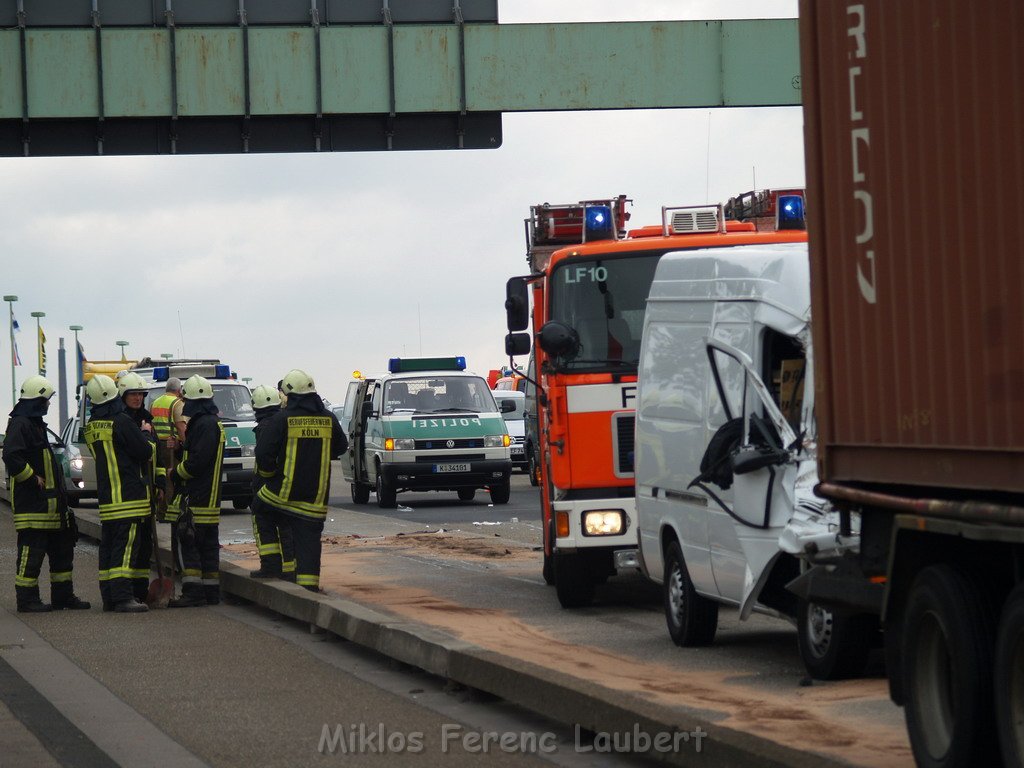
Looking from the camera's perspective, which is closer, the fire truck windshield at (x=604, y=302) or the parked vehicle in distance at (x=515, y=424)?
the fire truck windshield at (x=604, y=302)

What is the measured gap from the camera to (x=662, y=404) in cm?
1160

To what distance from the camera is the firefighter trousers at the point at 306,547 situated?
14.2 metres

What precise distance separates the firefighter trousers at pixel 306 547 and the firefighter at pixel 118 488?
1.16m

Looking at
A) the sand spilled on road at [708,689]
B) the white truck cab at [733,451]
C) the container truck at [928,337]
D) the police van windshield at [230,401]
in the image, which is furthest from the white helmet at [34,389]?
the police van windshield at [230,401]

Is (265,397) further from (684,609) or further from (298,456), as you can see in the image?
(684,609)

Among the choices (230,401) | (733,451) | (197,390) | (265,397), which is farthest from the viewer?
(230,401)

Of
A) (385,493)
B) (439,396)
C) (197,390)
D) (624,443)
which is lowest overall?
(385,493)

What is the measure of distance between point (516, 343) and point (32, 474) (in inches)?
155

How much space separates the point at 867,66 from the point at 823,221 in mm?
750

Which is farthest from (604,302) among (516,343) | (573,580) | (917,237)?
(917,237)

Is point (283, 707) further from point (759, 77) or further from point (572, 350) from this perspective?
point (759, 77)

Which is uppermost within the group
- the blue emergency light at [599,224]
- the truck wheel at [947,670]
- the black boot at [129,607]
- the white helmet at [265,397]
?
the blue emergency light at [599,224]

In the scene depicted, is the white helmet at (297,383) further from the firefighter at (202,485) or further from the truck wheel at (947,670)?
the truck wheel at (947,670)

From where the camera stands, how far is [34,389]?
1458cm
